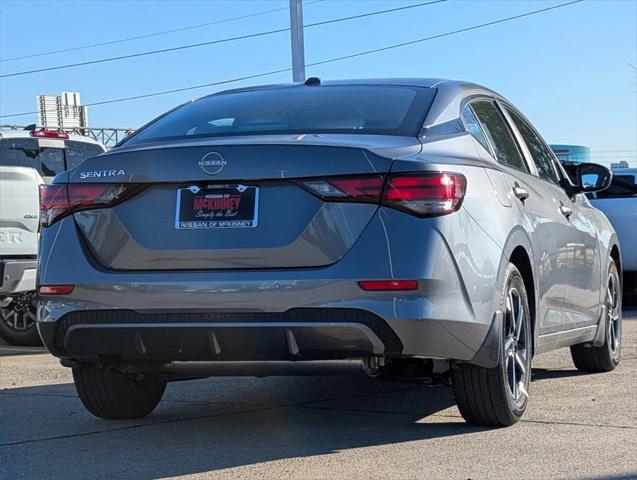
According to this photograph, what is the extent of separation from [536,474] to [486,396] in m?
0.81

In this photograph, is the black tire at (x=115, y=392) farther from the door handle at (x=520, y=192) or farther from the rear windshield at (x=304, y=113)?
the door handle at (x=520, y=192)

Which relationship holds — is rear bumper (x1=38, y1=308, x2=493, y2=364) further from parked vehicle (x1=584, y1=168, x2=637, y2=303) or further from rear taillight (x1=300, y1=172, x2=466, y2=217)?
parked vehicle (x1=584, y1=168, x2=637, y2=303)

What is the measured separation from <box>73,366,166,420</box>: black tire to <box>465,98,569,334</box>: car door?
2.02 m

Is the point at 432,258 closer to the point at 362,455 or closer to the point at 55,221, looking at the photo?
the point at 362,455

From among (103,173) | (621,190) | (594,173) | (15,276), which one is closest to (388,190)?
(103,173)

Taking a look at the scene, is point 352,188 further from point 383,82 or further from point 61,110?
point 61,110

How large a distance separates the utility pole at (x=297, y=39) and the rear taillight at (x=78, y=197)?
48.5 feet

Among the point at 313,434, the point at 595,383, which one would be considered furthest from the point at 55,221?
the point at 595,383

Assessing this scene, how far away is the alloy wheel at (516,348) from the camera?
542 cm

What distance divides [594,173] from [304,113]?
278 centimetres

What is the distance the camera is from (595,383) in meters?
7.10

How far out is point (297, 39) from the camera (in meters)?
20.2

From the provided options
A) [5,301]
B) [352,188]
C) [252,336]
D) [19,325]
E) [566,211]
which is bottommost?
[19,325]

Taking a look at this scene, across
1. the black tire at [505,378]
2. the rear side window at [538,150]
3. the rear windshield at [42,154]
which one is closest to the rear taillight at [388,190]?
the black tire at [505,378]
